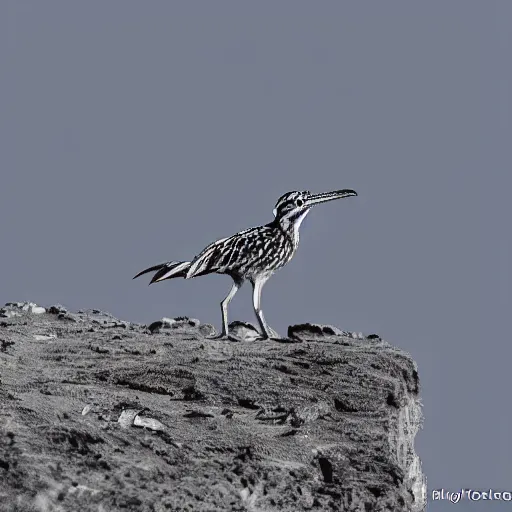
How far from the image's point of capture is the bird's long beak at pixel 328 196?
18.2 metres

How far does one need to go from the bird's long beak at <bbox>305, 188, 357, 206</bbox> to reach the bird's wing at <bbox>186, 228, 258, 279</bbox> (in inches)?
53.5

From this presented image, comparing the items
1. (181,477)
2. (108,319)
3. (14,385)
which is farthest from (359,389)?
(108,319)

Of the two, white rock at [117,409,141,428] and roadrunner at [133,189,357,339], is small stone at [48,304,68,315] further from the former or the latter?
white rock at [117,409,141,428]

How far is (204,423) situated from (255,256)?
3745mm

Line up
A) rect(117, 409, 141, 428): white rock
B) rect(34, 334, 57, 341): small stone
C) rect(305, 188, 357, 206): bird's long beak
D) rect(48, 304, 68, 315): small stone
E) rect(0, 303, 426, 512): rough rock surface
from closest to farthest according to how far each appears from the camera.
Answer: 1. rect(0, 303, 426, 512): rough rock surface
2. rect(117, 409, 141, 428): white rock
3. rect(34, 334, 57, 341): small stone
4. rect(305, 188, 357, 206): bird's long beak
5. rect(48, 304, 68, 315): small stone

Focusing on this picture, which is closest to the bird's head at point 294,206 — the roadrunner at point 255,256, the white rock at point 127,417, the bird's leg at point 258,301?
the roadrunner at point 255,256

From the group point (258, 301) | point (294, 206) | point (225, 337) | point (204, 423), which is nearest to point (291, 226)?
point (294, 206)

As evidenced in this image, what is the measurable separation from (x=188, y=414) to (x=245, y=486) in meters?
1.63

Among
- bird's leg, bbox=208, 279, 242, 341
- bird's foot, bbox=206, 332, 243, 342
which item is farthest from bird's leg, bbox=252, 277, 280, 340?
bird's foot, bbox=206, 332, 243, 342

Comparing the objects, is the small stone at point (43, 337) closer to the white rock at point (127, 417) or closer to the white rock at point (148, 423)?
the white rock at point (127, 417)

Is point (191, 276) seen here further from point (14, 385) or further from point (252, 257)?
point (14, 385)

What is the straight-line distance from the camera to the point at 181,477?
1289 cm

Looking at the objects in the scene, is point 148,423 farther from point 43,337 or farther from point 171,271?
point 43,337

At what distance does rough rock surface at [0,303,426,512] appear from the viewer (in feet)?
41.0
